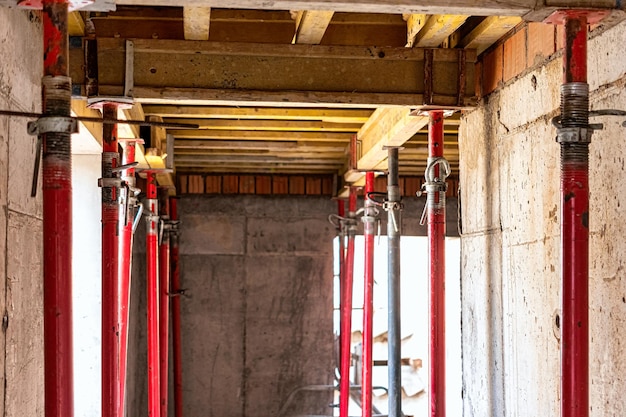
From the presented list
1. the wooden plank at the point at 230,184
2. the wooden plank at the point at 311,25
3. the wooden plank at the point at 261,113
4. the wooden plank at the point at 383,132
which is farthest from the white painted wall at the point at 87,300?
the wooden plank at the point at 230,184

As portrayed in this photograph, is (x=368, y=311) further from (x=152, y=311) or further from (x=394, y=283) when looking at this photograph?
(x=152, y=311)

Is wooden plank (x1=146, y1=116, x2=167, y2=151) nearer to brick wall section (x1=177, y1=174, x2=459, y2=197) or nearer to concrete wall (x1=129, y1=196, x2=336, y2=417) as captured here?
brick wall section (x1=177, y1=174, x2=459, y2=197)

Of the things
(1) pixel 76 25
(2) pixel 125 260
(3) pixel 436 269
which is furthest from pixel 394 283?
(1) pixel 76 25

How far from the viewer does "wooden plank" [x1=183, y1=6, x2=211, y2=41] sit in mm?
3611

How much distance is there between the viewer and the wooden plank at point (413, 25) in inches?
163

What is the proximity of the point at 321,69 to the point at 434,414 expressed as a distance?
1.93 metres

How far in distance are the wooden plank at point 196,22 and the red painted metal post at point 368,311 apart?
3024 mm

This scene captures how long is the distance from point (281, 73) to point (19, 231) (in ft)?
5.78

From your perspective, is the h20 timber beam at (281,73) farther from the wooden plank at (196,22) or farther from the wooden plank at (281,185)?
the wooden plank at (281,185)

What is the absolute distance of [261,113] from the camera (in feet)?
20.0

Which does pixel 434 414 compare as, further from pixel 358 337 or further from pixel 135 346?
pixel 358 337

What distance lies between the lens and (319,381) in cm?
1031

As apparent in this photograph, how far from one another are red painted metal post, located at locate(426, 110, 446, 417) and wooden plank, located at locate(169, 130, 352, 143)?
8.90 ft

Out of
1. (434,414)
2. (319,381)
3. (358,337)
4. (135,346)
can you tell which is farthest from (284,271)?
(434,414)
